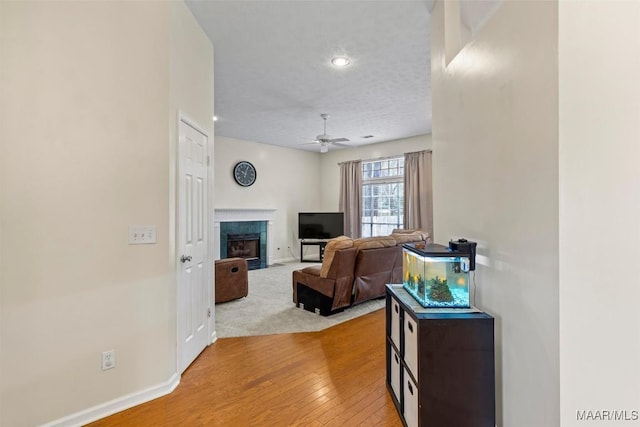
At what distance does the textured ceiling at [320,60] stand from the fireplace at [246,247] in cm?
258

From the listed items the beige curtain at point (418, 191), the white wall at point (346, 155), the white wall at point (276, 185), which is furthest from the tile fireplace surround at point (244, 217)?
the beige curtain at point (418, 191)

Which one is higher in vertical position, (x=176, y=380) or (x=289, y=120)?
(x=289, y=120)

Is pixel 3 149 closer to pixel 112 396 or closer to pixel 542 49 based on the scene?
pixel 112 396

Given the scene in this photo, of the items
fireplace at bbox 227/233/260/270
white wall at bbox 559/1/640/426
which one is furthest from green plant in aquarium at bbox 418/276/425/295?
fireplace at bbox 227/233/260/270

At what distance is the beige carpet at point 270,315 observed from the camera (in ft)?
11.3

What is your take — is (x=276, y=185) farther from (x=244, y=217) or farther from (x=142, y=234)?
(x=142, y=234)

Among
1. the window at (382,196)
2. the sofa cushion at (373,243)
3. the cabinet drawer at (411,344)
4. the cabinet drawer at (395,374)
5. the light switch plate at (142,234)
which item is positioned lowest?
the cabinet drawer at (395,374)

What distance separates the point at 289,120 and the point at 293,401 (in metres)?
4.75

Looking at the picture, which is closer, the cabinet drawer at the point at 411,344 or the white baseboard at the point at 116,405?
the cabinet drawer at the point at 411,344

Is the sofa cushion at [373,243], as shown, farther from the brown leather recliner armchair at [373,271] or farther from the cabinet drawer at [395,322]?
the cabinet drawer at [395,322]

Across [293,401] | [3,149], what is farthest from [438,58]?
[3,149]

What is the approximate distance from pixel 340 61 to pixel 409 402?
332cm

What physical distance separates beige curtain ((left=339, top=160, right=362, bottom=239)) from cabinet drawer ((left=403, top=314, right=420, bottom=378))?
5.99 meters

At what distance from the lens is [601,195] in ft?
4.00
